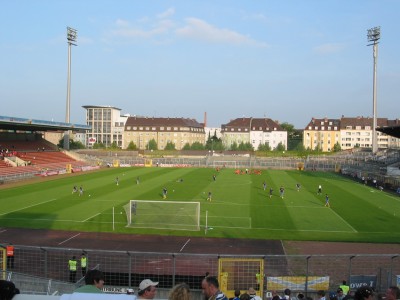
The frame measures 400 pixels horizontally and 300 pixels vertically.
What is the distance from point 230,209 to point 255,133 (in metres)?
108

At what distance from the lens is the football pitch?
89.7 ft

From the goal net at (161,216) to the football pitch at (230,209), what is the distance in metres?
0.55


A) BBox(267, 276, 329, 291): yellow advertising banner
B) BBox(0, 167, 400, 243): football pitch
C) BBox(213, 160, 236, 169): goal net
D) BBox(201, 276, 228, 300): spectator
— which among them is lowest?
BBox(0, 167, 400, 243): football pitch

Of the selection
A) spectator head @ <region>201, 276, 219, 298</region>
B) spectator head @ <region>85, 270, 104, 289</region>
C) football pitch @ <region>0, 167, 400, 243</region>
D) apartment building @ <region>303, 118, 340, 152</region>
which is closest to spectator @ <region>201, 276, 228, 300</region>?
spectator head @ <region>201, 276, 219, 298</region>

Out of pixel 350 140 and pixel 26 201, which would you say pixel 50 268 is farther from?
pixel 350 140

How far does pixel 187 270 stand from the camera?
1797 centimetres

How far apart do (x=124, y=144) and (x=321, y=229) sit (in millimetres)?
115568

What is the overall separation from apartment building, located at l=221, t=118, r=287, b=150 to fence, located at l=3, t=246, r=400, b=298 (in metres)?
118

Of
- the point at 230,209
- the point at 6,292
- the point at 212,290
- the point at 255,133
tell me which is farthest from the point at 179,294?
the point at 255,133

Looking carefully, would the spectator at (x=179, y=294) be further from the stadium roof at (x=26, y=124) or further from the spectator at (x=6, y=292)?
the stadium roof at (x=26, y=124)

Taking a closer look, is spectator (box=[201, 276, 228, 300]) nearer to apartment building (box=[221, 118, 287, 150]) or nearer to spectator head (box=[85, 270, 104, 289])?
spectator head (box=[85, 270, 104, 289])

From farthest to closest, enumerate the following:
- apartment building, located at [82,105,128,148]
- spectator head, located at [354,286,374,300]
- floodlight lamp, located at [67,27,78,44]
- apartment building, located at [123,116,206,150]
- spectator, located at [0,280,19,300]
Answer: apartment building, located at [82,105,128,148] < apartment building, located at [123,116,206,150] < floodlight lamp, located at [67,27,78,44] < spectator head, located at [354,286,374,300] < spectator, located at [0,280,19,300]

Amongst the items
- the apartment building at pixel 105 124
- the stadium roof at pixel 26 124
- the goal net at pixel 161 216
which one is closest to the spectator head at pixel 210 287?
the goal net at pixel 161 216

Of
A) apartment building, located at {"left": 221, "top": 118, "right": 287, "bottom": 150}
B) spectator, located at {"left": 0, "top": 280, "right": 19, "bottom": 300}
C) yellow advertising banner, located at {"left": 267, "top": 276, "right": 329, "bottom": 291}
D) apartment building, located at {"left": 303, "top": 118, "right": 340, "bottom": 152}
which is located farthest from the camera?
apartment building, located at {"left": 221, "top": 118, "right": 287, "bottom": 150}
